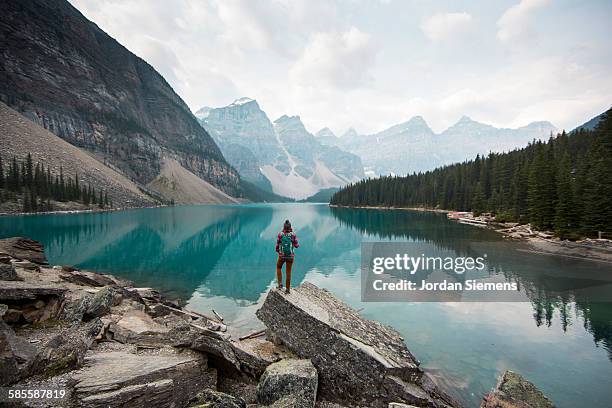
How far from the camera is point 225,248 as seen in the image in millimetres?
51250

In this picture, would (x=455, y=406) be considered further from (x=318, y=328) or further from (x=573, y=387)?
(x=573, y=387)

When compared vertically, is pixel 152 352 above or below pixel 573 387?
above

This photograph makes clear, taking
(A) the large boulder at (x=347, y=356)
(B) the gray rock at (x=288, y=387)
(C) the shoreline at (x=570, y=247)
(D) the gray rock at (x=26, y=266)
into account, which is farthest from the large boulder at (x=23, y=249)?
(C) the shoreline at (x=570, y=247)

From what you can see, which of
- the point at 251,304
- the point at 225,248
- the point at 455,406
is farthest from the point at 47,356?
the point at 225,248

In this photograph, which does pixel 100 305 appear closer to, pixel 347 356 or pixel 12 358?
pixel 12 358

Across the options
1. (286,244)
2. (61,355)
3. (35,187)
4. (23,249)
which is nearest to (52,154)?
(35,187)

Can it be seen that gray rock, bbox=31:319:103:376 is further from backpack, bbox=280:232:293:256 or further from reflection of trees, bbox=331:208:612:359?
reflection of trees, bbox=331:208:612:359

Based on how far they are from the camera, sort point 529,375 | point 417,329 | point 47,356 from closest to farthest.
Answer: point 47,356
point 529,375
point 417,329

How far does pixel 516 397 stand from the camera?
27.3ft

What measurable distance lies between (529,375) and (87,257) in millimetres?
48104

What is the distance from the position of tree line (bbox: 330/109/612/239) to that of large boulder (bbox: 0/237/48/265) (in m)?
64.1

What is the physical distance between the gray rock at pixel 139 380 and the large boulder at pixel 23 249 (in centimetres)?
1842

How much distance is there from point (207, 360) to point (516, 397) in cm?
952

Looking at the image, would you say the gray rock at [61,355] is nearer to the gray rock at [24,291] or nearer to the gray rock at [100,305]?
the gray rock at [100,305]
